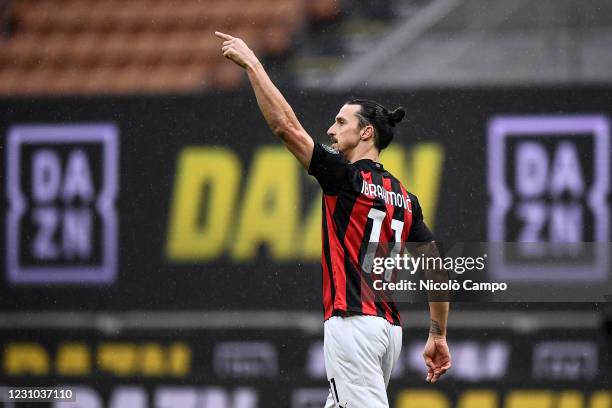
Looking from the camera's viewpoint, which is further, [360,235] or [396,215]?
[396,215]

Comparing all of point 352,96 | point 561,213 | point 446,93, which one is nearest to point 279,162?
point 352,96

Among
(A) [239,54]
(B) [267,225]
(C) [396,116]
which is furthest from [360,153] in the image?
(B) [267,225]

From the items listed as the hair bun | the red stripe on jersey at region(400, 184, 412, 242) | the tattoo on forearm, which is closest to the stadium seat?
the hair bun

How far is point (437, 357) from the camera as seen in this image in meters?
4.60

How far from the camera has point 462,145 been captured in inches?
237

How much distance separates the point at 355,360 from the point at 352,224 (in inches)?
19.9

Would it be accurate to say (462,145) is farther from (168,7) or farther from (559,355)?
(168,7)

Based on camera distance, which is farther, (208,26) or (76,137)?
(208,26)

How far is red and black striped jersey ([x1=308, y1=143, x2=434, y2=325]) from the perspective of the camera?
14.0 feet

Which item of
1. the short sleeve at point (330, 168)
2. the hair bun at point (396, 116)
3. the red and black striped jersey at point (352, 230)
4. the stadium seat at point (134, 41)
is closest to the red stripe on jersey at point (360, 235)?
the red and black striped jersey at point (352, 230)

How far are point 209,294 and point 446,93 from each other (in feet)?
5.38

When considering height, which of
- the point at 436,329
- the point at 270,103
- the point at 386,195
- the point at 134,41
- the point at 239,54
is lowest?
the point at 436,329

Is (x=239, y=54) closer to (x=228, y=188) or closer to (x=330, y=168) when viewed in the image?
(x=330, y=168)

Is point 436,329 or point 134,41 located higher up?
point 134,41
